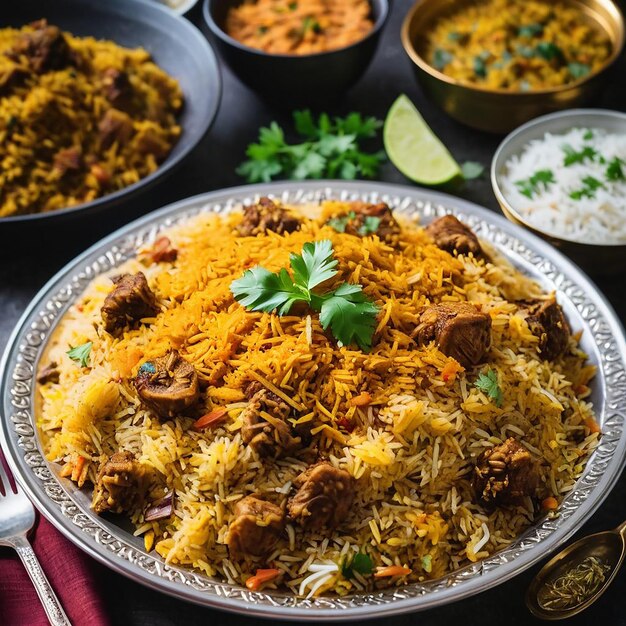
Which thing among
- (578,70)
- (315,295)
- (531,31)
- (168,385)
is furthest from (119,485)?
(531,31)

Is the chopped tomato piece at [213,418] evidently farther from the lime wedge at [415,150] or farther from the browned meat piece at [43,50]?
the browned meat piece at [43,50]

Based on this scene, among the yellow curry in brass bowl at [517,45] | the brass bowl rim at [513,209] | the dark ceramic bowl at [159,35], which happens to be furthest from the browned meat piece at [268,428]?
the yellow curry in brass bowl at [517,45]

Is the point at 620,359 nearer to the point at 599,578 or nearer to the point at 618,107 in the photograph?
the point at 599,578

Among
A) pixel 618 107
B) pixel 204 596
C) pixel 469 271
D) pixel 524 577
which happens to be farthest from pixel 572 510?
pixel 618 107

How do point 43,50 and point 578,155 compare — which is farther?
point 43,50

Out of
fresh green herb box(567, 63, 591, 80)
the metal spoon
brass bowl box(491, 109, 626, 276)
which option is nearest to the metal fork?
A: the metal spoon

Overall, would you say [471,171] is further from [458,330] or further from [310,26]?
[458,330]
